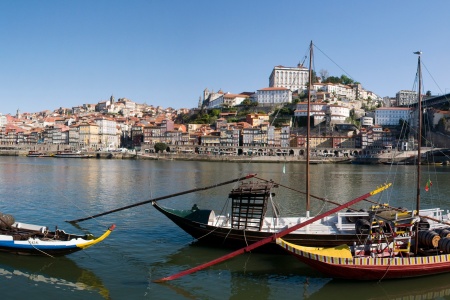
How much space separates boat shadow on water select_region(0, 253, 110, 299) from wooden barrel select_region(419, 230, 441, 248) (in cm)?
871

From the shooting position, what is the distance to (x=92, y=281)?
1074 centimetres

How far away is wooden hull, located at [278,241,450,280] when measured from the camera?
10.5 metres

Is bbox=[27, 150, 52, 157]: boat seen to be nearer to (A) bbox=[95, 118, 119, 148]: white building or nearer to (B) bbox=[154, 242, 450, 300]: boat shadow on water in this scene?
(A) bbox=[95, 118, 119, 148]: white building

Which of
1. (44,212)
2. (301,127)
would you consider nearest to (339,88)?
(301,127)

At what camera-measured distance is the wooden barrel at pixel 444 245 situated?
37.0ft

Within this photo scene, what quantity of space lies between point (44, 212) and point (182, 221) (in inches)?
384

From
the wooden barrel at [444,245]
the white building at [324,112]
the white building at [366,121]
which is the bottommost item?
the wooden barrel at [444,245]

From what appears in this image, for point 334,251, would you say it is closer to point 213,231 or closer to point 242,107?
point 213,231

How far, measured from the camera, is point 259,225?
43.3 ft

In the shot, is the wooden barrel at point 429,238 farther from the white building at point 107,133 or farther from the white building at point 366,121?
the white building at point 107,133

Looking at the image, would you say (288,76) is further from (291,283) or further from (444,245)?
(291,283)

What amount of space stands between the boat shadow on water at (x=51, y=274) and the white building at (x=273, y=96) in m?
103

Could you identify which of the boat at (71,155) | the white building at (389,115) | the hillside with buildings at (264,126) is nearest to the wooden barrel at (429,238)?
the hillside with buildings at (264,126)

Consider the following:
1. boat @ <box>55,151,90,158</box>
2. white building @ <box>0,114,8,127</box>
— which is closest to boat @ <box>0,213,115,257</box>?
boat @ <box>55,151,90,158</box>
